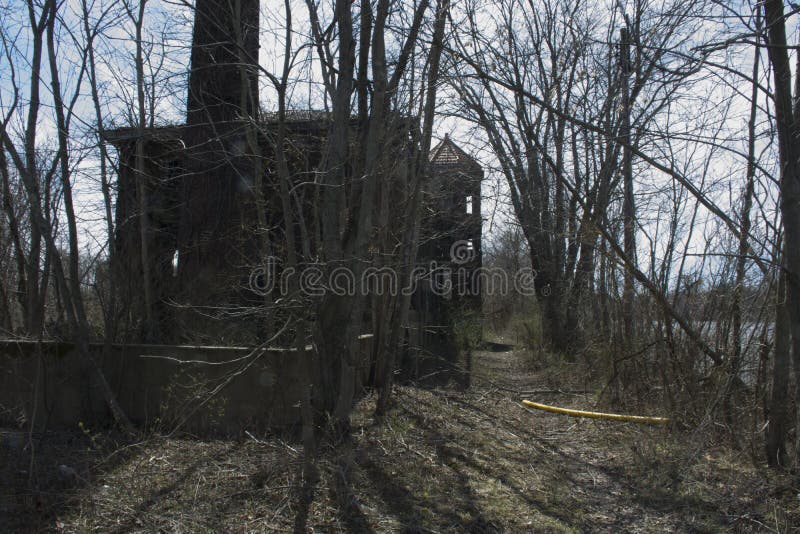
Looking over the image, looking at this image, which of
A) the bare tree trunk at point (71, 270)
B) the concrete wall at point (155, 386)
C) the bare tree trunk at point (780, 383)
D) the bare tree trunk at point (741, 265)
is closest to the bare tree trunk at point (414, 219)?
the concrete wall at point (155, 386)

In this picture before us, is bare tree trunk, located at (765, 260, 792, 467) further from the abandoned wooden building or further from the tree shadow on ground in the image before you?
the tree shadow on ground

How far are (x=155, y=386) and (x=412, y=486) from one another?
3.08 metres

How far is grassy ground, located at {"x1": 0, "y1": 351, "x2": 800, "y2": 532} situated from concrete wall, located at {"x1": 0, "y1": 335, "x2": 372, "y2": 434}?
392mm

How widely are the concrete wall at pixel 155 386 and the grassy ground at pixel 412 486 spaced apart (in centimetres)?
39

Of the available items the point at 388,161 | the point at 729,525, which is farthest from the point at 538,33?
the point at 729,525

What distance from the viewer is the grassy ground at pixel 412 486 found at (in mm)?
3988

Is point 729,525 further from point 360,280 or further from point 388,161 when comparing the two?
point 388,161

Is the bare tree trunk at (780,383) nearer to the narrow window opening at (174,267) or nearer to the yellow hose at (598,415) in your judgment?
the yellow hose at (598,415)

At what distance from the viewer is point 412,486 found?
15.2 feet

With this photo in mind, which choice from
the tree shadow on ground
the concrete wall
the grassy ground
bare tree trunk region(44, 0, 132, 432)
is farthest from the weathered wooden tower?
the grassy ground

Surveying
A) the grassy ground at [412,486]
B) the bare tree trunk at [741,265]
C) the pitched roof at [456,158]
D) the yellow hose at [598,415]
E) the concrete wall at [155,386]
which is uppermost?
the pitched roof at [456,158]

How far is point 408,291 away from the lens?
723 cm

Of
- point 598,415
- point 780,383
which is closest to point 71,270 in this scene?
point 598,415

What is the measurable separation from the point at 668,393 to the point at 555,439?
120cm
